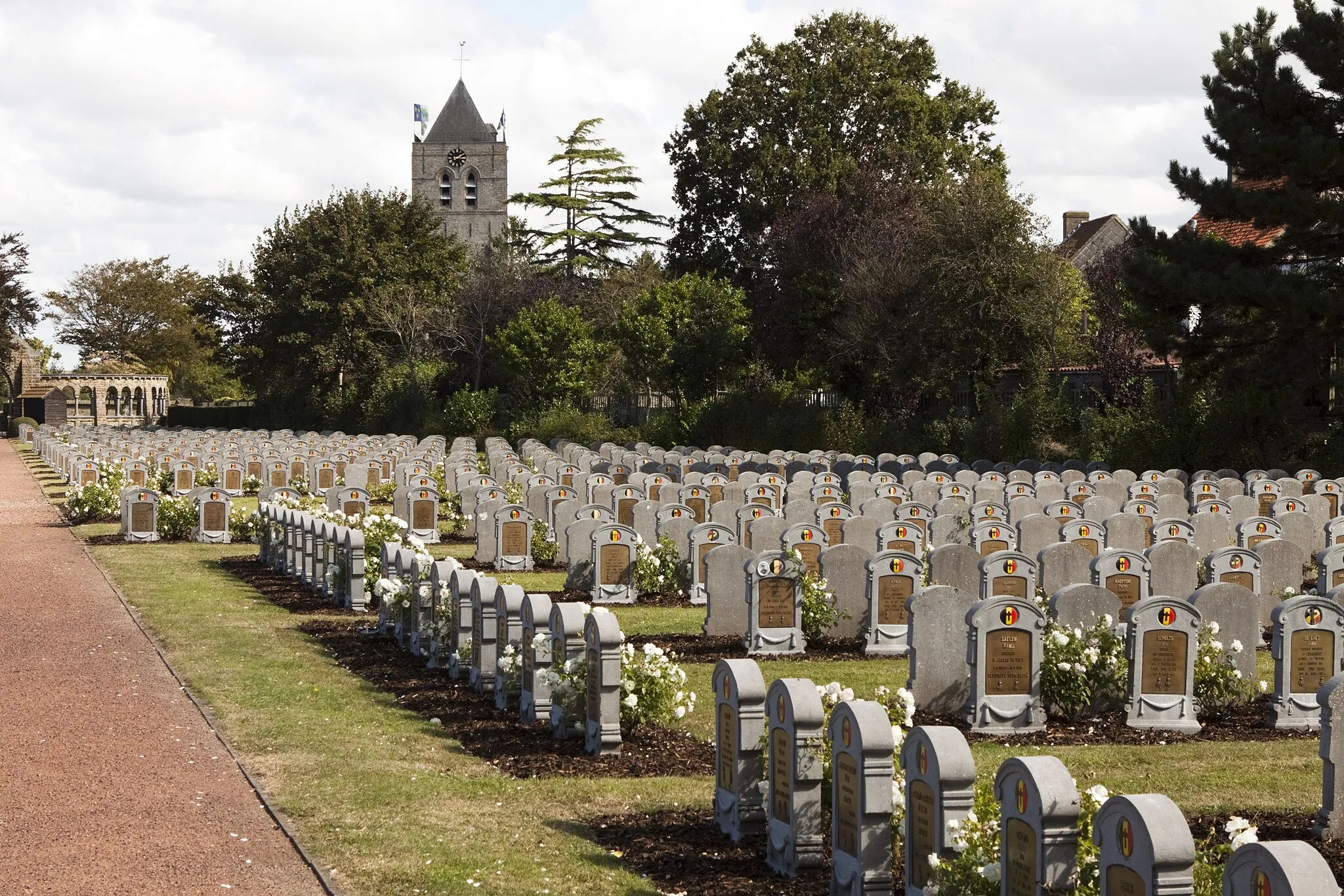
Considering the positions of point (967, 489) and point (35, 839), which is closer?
point (35, 839)

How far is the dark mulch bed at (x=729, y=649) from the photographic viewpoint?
13875 mm

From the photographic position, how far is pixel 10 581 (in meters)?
19.4

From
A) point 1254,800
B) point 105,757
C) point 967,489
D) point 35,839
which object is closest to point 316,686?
point 105,757

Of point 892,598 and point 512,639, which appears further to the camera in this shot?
point 892,598

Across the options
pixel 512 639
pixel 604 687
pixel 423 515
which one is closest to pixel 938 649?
pixel 604 687

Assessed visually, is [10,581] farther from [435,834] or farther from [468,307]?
[468,307]

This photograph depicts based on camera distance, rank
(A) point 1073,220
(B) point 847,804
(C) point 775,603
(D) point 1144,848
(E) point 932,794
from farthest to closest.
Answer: (A) point 1073,220, (C) point 775,603, (B) point 847,804, (E) point 932,794, (D) point 1144,848

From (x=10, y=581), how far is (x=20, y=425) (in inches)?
2454

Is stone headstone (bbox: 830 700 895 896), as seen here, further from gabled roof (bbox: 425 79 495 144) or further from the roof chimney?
gabled roof (bbox: 425 79 495 144)

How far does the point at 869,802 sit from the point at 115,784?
16.5ft

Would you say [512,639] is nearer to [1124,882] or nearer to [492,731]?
[492,731]

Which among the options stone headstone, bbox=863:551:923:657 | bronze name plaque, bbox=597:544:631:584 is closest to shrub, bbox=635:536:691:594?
bronze name plaque, bbox=597:544:631:584

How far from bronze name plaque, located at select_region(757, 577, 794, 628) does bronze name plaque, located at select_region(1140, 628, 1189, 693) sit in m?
3.99

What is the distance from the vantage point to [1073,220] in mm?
74625
